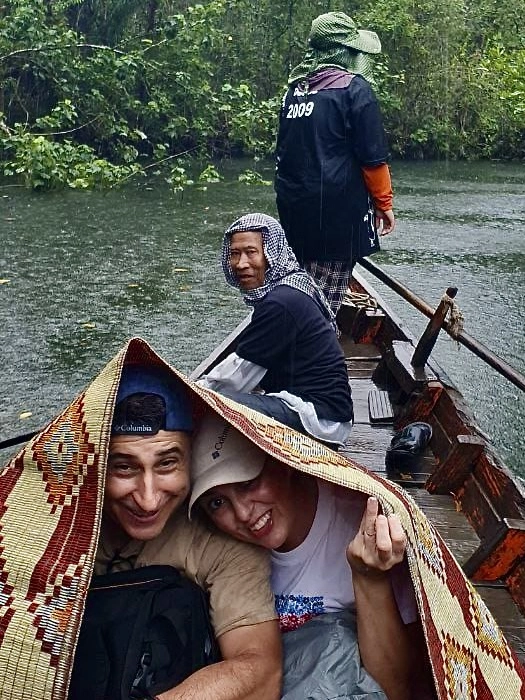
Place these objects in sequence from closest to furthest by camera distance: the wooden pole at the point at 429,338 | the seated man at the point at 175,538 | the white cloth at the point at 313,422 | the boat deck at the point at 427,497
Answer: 1. the seated man at the point at 175,538
2. the boat deck at the point at 427,497
3. the white cloth at the point at 313,422
4. the wooden pole at the point at 429,338

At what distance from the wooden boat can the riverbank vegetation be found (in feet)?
22.4

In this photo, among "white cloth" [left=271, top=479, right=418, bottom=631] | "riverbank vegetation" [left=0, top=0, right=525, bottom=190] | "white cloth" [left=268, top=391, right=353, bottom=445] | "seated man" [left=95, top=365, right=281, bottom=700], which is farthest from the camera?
"riverbank vegetation" [left=0, top=0, right=525, bottom=190]

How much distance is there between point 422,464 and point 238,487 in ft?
6.35

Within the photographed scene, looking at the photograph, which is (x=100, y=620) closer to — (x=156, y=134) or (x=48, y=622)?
(x=48, y=622)

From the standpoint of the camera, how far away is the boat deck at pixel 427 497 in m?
2.42

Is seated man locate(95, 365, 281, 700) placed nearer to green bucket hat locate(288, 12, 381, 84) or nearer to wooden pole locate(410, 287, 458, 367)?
green bucket hat locate(288, 12, 381, 84)

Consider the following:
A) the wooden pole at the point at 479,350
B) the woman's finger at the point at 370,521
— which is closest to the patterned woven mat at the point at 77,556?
the woman's finger at the point at 370,521

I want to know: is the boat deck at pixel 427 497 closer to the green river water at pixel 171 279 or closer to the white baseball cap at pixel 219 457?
the white baseball cap at pixel 219 457

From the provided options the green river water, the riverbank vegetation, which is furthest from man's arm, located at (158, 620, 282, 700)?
the riverbank vegetation

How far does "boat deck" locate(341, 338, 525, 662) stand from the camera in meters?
2.42

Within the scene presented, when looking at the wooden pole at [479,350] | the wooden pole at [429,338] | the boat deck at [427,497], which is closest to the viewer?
the boat deck at [427,497]

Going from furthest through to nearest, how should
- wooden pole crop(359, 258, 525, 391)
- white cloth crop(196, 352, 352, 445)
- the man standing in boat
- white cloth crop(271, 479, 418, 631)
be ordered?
the man standing in boat < wooden pole crop(359, 258, 525, 391) < white cloth crop(196, 352, 352, 445) < white cloth crop(271, 479, 418, 631)

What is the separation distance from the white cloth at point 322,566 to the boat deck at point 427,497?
29.5 inches

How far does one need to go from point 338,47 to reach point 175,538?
9.15 ft
